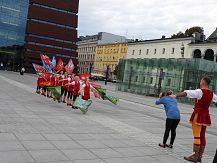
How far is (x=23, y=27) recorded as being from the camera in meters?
101

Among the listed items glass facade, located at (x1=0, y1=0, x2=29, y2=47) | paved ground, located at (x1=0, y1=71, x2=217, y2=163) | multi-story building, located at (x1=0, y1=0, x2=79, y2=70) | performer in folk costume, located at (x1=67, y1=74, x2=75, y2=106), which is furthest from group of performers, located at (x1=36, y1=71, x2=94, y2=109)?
glass facade, located at (x1=0, y1=0, x2=29, y2=47)

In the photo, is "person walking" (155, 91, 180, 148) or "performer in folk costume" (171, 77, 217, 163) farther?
"person walking" (155, 91, 180, 148)

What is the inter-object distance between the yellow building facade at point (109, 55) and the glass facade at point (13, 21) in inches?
1291

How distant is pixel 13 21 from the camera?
101 meters

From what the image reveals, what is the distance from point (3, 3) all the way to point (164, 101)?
317 ft

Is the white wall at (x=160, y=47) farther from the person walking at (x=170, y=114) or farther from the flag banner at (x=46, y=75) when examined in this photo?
the person walking at (x=170, y=114)

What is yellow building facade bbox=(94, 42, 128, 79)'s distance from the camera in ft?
391

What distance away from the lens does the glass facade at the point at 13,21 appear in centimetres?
9919

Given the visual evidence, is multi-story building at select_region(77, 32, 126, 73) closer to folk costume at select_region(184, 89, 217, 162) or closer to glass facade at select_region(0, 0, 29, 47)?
glass facade at select_region(0, 0, 29, 47)

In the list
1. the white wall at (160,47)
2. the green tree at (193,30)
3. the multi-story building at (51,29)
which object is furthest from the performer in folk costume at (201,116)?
the multi-story building at (51,29)

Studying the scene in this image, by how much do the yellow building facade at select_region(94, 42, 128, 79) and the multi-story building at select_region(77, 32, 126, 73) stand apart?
124 inches

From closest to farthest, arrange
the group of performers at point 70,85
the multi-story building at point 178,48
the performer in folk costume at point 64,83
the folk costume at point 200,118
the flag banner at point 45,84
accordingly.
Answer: the folk costume at point 200,118
the group of performers at point 70,85
the performer in folk costume at point 64,83
the flag banner at point 45,84
the multi-story building at point 178,48

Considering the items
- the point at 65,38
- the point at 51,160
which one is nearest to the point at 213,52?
the point at 65,38

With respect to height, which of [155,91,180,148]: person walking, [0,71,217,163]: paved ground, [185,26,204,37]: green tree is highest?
[185,26,204,37]: green tree
